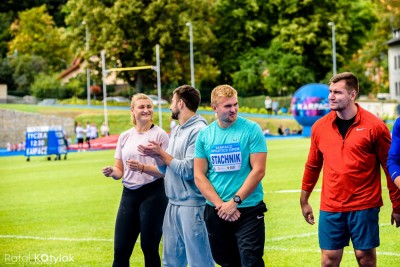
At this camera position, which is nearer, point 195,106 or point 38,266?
point 195,106

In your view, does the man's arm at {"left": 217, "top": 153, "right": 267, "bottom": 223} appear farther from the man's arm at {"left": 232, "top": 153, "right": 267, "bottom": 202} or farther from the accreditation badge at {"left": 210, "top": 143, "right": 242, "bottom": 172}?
the accreditation badge at {"left": 210, "top": 143, "right": 242, "bottom": 172}

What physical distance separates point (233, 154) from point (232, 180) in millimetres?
237

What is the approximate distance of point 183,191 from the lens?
918 cm

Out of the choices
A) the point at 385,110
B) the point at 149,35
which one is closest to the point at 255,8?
the point at 149,35

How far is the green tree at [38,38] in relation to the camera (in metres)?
104

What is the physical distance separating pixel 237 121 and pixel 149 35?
258 ft

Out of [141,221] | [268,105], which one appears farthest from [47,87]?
[141,221]

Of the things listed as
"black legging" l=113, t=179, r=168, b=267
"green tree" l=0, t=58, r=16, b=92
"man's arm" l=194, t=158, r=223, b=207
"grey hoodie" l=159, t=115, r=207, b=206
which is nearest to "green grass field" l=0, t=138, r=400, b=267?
"black legging" l=113, t=179, r=168, b=267

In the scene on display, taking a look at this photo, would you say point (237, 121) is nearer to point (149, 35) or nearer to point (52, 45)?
point (149, 35)

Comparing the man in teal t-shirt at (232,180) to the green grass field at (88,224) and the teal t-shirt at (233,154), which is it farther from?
the green grass field at (88,224)

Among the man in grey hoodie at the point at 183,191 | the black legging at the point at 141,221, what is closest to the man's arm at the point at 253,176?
the man in grey hoodie at the point at 183,191

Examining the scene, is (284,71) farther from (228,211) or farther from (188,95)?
(228,211)

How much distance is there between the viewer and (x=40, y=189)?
26.2 metres

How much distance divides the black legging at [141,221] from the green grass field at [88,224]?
2.43 meters
